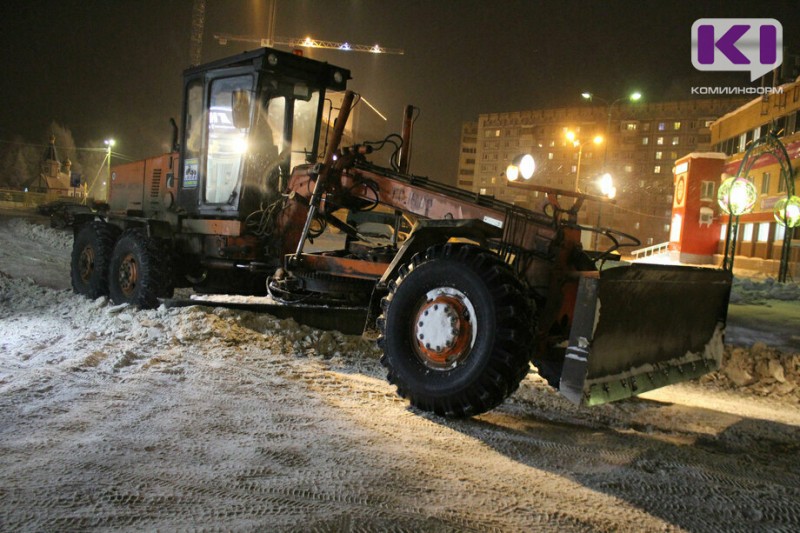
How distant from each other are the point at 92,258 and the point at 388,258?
5765 millimetres

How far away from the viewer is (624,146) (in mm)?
92750

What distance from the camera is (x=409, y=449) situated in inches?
151

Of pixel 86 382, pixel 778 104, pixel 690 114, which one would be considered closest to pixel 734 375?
pixel 86 382

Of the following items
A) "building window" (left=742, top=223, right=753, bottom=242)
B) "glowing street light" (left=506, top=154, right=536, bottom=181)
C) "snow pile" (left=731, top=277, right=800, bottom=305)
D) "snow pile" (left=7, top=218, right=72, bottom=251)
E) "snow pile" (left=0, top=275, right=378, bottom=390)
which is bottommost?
"snow pile" (left=0, top=275, right=378, bottom=390)

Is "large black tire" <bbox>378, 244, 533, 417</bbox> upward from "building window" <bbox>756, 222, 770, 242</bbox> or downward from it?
downward

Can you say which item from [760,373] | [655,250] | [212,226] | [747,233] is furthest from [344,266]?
[655,250]

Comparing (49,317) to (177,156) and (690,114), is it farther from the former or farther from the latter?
(690,114)

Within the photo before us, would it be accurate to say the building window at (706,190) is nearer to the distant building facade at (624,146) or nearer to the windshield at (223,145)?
the windshield at (223,145)

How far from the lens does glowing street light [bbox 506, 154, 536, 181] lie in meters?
5.62

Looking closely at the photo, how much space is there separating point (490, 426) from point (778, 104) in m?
35.7

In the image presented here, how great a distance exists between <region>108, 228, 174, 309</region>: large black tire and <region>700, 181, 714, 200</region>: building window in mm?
33269

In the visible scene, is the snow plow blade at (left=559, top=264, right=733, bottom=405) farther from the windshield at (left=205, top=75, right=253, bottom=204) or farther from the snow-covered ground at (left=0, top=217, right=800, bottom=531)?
the windshield at (left=205, top=75, right=253, bottom=204)

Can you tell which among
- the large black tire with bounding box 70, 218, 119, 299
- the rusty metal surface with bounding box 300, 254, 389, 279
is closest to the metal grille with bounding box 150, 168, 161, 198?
the large black tire with bounding box 70, 218, 119, 299

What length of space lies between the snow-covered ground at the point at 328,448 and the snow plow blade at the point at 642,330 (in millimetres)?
409
